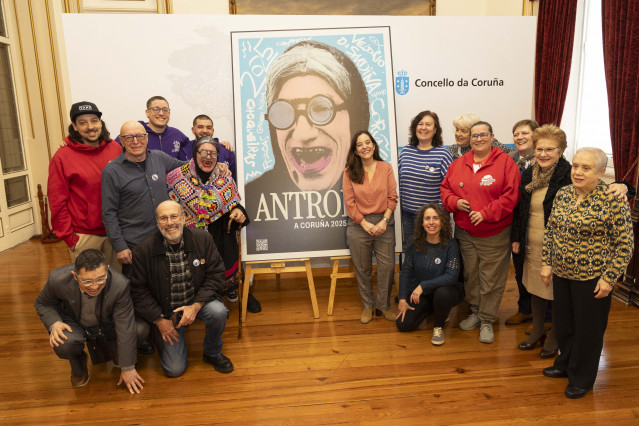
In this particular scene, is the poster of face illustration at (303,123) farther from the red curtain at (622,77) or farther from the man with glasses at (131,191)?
the red curtain at (622,77)

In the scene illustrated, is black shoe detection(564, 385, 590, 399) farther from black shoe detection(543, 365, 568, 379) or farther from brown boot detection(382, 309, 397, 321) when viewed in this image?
brown boot detection(382, 309, 397, 321)

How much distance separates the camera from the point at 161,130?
341 cm

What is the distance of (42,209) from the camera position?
614 centimetres

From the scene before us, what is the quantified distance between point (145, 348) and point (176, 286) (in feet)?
2.10

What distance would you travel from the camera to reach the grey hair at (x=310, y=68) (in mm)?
3477

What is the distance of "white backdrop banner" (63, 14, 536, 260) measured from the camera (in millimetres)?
3453

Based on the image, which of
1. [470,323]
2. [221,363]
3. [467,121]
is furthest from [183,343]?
[467,121]

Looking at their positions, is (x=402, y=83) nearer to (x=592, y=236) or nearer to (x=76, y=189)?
(x=592, y=236)

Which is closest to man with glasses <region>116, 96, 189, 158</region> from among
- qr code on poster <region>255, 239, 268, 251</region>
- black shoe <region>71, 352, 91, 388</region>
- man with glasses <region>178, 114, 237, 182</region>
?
man with glasses <region>178, 114, 237, 182</region>

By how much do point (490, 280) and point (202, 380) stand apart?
1.92 metres

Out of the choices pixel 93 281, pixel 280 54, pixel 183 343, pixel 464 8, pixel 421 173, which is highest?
pixel 464 8

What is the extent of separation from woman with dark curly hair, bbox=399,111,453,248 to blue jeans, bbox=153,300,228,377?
55.7 inches

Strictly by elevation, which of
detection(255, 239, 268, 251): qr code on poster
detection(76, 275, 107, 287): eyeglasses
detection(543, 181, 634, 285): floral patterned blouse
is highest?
detection(543, 181, 634, 285): floral patterned blouse

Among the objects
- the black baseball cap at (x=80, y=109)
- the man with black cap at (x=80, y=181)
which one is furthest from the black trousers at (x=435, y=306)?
the black baseball cap at (x=80, y=109)
